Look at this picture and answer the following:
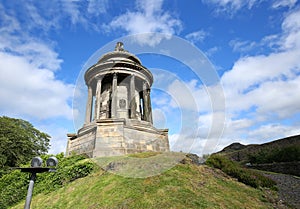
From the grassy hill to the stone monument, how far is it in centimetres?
340

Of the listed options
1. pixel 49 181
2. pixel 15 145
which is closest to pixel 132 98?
pixel 49 181

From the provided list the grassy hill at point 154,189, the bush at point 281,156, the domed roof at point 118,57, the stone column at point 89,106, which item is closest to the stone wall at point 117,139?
the stone column at point 89,106

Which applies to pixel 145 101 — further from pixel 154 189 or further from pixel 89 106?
pixel 154 189

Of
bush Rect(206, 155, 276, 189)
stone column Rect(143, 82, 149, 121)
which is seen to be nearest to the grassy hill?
bush Rect(206, 155, 276, 189)

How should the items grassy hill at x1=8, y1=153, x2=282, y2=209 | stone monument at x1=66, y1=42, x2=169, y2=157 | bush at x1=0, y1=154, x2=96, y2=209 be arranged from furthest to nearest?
stone monument at x1=66, y1=42, x2=169, y2=157, bush at x1=0, y1=154, x2=96, y2=209, grassy hill at x1=8, y1=153, x2=282, y2=209

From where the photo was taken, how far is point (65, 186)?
962 centimetres

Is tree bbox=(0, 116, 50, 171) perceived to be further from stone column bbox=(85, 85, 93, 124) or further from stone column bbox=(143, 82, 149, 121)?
stone column bbox=(143, 82, 149, 121)

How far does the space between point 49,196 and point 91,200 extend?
3.05 metres

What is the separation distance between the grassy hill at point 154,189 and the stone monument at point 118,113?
340cm

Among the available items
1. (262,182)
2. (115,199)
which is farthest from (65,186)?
(262,182)

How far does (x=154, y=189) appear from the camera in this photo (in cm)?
736

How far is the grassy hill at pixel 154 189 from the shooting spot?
6770 mm

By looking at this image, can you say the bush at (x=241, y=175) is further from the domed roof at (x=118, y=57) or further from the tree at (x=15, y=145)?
the tree at (x=15, y=145)

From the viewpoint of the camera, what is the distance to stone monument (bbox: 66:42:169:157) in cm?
1396
